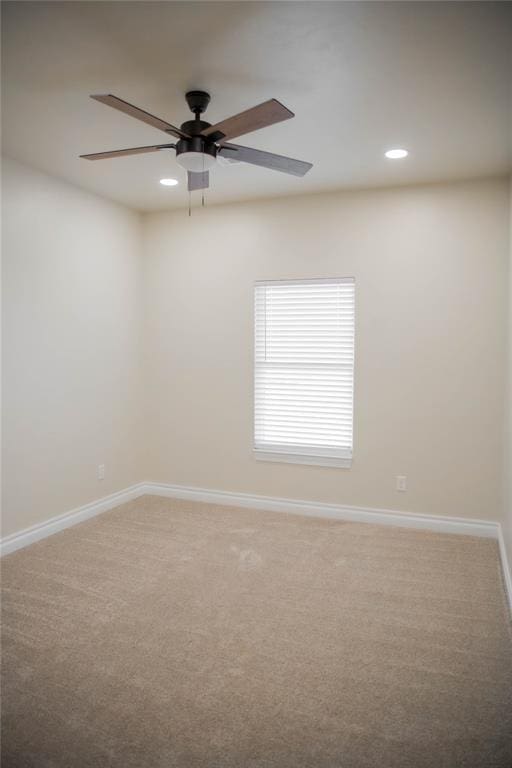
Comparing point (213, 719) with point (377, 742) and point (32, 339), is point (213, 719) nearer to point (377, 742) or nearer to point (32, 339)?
point (377, 742)

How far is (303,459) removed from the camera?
15.2 feet

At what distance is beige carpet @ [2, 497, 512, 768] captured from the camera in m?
1.96

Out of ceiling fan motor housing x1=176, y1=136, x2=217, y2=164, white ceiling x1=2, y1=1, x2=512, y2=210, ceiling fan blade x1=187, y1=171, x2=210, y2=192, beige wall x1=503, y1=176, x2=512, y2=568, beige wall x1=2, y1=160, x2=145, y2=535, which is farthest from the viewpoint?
beige wall x1=2, y1=160, x2=145, y2=535

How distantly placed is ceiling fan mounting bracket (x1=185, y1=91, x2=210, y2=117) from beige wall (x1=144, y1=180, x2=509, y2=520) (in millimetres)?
1905

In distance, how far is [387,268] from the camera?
4.30 m

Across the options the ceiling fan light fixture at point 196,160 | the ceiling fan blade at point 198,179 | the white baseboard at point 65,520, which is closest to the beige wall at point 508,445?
the ceiling fan blade at point 198,179

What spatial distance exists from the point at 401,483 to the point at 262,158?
2.78 m

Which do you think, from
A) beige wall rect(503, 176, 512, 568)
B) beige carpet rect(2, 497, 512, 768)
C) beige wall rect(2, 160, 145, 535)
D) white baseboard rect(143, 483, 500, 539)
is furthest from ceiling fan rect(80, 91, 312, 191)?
white baseboard rect(143, 483, 500, 539)

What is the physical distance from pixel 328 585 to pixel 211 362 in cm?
234

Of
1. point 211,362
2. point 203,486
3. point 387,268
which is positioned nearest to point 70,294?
point 211,362

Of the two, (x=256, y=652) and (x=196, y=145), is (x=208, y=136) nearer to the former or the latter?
(x=196, y=145)

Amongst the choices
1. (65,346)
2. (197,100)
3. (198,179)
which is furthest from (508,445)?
(65,346)

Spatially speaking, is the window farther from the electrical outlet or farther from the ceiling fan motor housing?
the ceiling fan motor housing

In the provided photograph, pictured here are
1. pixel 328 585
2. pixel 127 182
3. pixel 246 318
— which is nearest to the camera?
pixel 328 585
